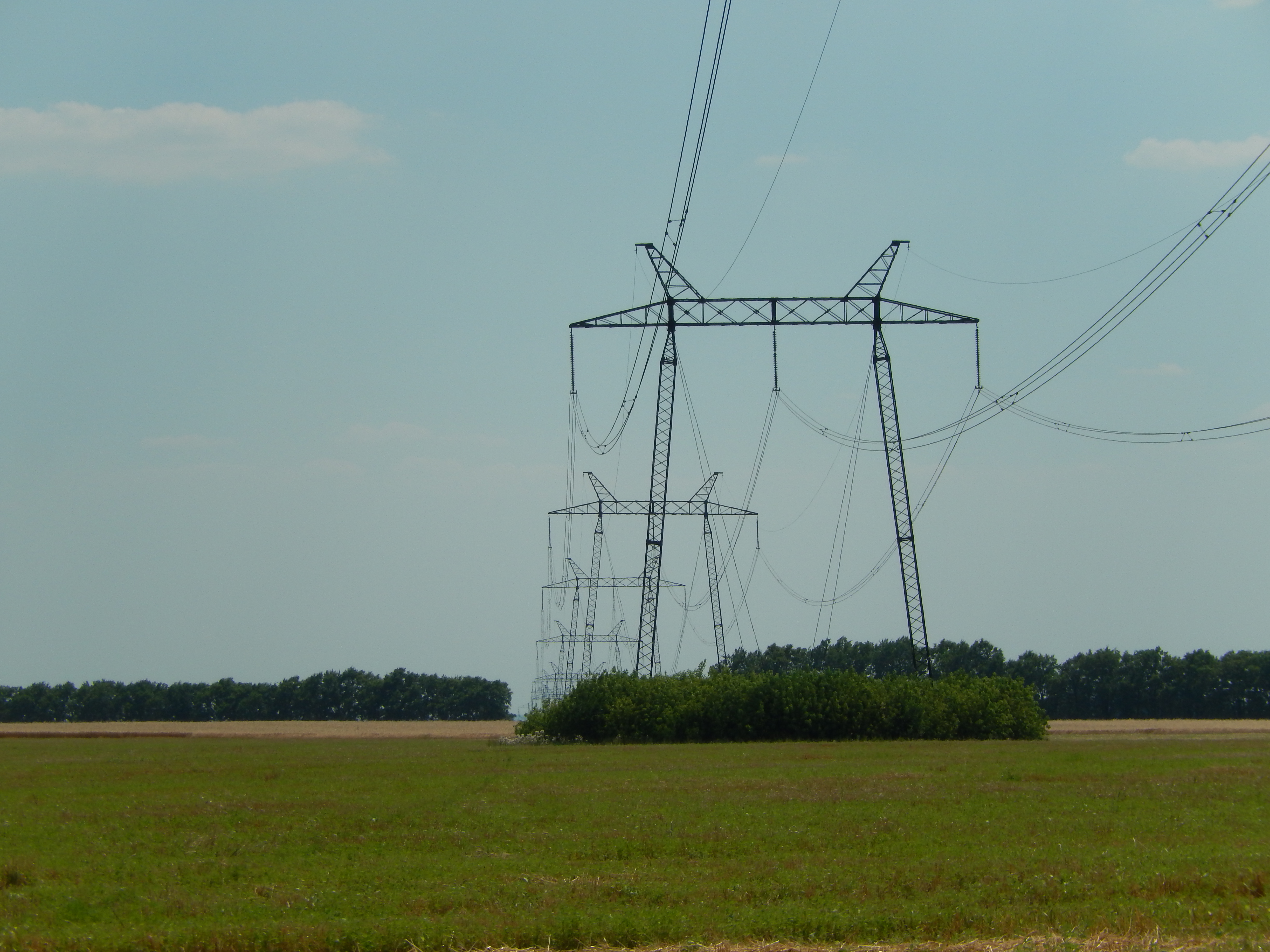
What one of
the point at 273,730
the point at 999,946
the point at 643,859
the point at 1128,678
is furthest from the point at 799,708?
the point at 1128,678

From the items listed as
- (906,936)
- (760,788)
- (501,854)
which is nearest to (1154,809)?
(760,788)

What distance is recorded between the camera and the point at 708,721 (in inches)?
2603

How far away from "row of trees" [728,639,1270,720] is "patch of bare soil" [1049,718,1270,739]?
37657 mm

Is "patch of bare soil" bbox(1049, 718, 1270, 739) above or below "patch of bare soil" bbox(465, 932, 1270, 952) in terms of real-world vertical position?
above

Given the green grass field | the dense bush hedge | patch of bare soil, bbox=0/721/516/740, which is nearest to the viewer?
the green grass field

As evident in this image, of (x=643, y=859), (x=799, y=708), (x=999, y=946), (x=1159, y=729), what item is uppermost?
(x=1159, y=729)

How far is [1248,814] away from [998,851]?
7.85 metres

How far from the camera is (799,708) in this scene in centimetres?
6481

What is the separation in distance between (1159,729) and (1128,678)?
270 ft

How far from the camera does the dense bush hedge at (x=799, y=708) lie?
64.3 m

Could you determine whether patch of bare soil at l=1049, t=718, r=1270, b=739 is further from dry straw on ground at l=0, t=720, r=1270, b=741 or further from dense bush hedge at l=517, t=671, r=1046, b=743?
dense bush hedge at l=517, t=671, r=1046, b=743

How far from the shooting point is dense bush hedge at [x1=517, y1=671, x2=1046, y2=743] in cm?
6431

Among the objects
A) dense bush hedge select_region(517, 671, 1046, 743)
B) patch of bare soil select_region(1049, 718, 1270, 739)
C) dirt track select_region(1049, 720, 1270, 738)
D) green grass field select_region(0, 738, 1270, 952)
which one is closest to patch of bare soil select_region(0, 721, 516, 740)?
dense bush hedge select_region(517, 671, 1046, 743)

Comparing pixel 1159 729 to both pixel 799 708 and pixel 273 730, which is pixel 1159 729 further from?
pixel 273 730
